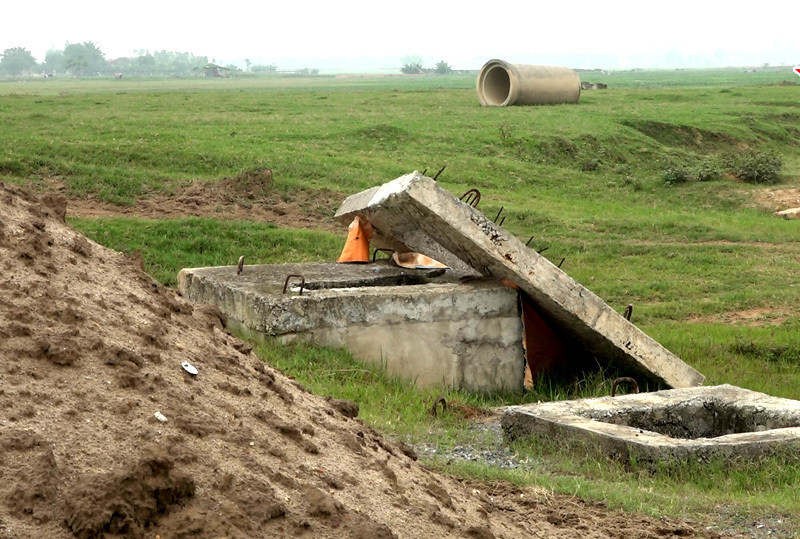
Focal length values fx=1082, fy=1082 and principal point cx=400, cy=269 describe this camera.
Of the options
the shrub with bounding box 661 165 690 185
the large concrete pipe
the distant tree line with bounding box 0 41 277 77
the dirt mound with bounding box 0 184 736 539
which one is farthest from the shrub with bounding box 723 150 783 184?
the distant tree line with bounding box 0 41 277 77

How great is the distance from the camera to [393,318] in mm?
8539

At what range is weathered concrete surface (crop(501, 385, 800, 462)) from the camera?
5934mm

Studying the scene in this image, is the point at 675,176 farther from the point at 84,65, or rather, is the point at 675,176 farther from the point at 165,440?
the point at 84,65

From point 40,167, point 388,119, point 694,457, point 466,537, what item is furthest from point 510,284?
point 388,119

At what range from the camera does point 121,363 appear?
3.79m

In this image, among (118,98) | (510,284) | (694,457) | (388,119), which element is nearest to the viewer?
(694,457)

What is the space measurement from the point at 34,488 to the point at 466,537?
5.16 feet

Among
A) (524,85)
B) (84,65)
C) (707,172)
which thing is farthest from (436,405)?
(84,65)

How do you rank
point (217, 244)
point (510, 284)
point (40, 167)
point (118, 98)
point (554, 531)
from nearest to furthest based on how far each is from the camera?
point (554, 531), point (510, 284), point (217, 244), point (40, 167), point (118, 98)

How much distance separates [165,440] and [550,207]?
1271 centimetres

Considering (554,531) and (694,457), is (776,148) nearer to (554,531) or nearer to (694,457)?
(694,457)

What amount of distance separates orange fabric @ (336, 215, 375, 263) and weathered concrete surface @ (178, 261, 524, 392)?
0.59 meters

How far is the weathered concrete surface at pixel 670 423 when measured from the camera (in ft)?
19.5

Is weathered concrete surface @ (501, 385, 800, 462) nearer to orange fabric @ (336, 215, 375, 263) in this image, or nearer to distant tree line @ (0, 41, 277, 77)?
orange fabric @ (336, 215, 375, 263)
